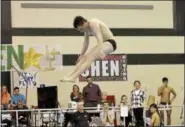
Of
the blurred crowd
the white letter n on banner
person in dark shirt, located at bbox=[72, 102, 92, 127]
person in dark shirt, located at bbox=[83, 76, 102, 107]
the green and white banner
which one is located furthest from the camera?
the white letter n on banner

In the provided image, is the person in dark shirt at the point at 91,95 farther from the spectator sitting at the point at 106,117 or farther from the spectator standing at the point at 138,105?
the spectator standing at the point at 138,105

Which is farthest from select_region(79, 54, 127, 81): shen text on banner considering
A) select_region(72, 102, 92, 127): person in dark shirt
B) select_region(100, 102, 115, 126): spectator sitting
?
select_region(72, 102, 92, 127): person in dark shirt

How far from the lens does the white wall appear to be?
18.3 meters

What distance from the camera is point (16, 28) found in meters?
18.3

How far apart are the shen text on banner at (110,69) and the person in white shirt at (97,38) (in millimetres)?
9710

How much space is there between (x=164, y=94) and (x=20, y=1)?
585 cm

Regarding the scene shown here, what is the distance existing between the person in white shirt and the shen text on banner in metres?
9.71

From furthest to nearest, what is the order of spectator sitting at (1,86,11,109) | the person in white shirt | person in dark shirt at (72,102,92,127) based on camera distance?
spectator sitting at (1,86,11,109) < person in dark shirt at (72,102,92,127) < the person in white shirt

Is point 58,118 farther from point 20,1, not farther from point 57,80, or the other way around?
point 20,1

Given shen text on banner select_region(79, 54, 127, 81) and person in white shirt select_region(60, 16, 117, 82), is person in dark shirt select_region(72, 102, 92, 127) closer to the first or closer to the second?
person in white shirt select_region(60, 16, 117, 82)

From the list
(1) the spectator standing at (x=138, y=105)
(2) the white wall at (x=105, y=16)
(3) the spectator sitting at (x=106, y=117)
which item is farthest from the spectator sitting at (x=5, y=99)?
(2) the white wall at (x=105, y=16)

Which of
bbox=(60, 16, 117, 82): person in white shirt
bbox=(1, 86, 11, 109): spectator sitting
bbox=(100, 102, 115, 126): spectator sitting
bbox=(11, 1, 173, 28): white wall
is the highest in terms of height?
bbox=(11, 1, 173, 28): white wall

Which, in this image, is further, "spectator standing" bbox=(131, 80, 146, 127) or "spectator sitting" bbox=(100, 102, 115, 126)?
"spectator standing" bbox=(131, 80, 146, 127)

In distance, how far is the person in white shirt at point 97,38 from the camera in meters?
8.49
